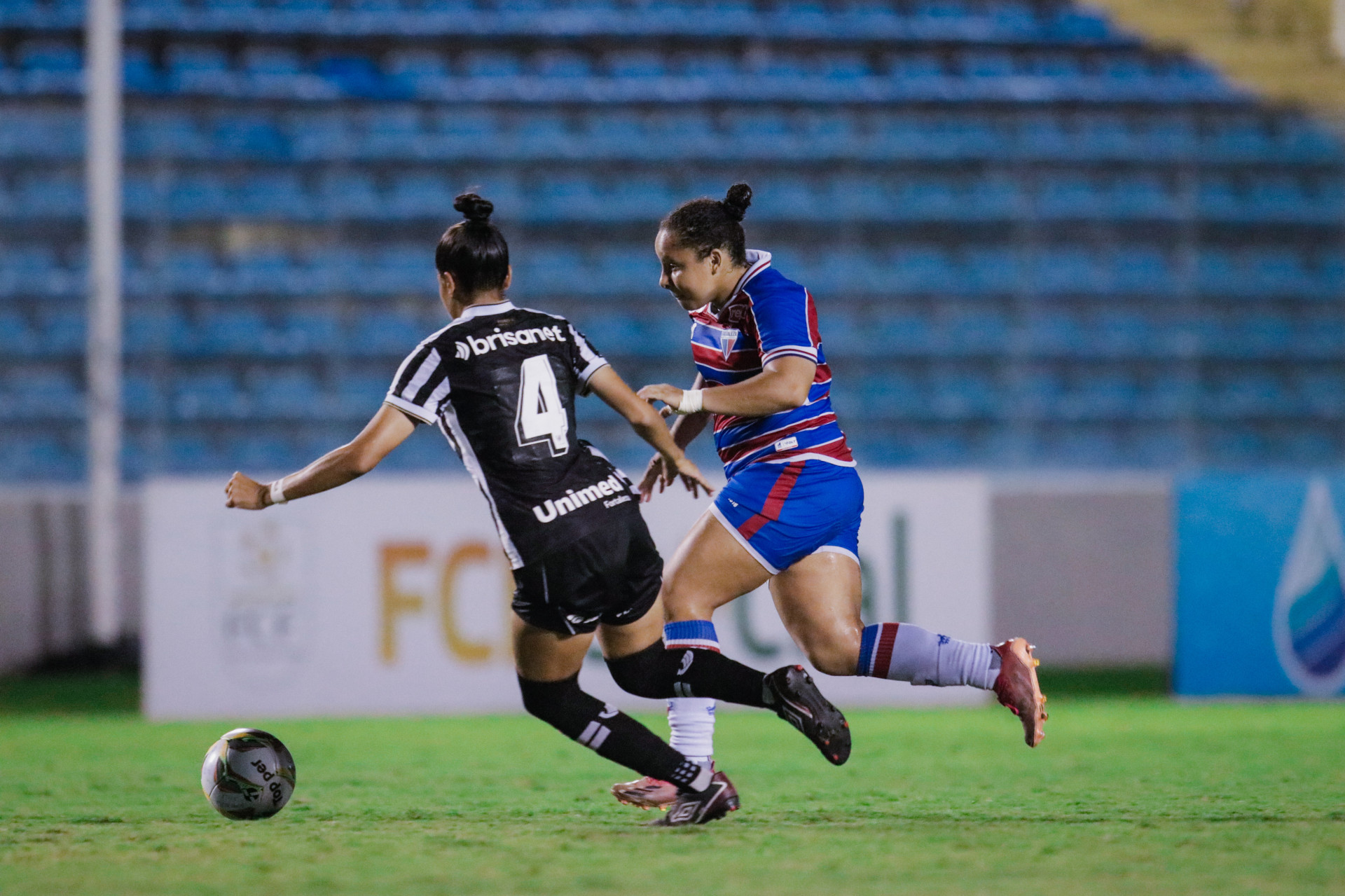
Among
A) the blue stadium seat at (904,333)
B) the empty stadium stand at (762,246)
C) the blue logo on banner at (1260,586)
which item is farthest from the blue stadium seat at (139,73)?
the blue logo on banner at (1260,586)

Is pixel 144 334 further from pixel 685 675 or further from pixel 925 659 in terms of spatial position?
pixel 925 659

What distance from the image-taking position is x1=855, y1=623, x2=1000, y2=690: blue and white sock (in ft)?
13.0

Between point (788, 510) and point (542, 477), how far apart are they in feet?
2.30

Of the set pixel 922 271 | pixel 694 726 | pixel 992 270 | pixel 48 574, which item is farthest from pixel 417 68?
pixel 694 726

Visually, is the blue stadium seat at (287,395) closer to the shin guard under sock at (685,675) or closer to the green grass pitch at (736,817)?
the green grass pitch at (736,817)

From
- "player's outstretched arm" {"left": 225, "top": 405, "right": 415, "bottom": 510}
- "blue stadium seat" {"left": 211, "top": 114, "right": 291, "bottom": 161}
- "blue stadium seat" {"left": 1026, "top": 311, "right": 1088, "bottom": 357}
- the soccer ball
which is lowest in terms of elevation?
the soccer ball

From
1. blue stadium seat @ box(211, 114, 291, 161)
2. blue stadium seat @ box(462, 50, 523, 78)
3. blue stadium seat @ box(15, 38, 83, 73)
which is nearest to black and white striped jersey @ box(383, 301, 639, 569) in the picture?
blue stadium seat @ box(211, 114, 291, 161)

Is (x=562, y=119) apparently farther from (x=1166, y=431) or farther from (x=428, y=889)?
(x=428, y=889)

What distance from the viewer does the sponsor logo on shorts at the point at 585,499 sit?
3613mm

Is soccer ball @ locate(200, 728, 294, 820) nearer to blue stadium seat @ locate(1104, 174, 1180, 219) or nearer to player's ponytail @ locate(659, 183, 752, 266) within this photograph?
player's ponytail @ locate(659, 183, 752, 266)

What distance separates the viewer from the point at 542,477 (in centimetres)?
364

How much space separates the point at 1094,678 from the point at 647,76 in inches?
217

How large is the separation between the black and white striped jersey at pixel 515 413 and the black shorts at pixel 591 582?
0.03 m

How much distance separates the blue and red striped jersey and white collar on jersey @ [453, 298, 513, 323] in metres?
0.61
